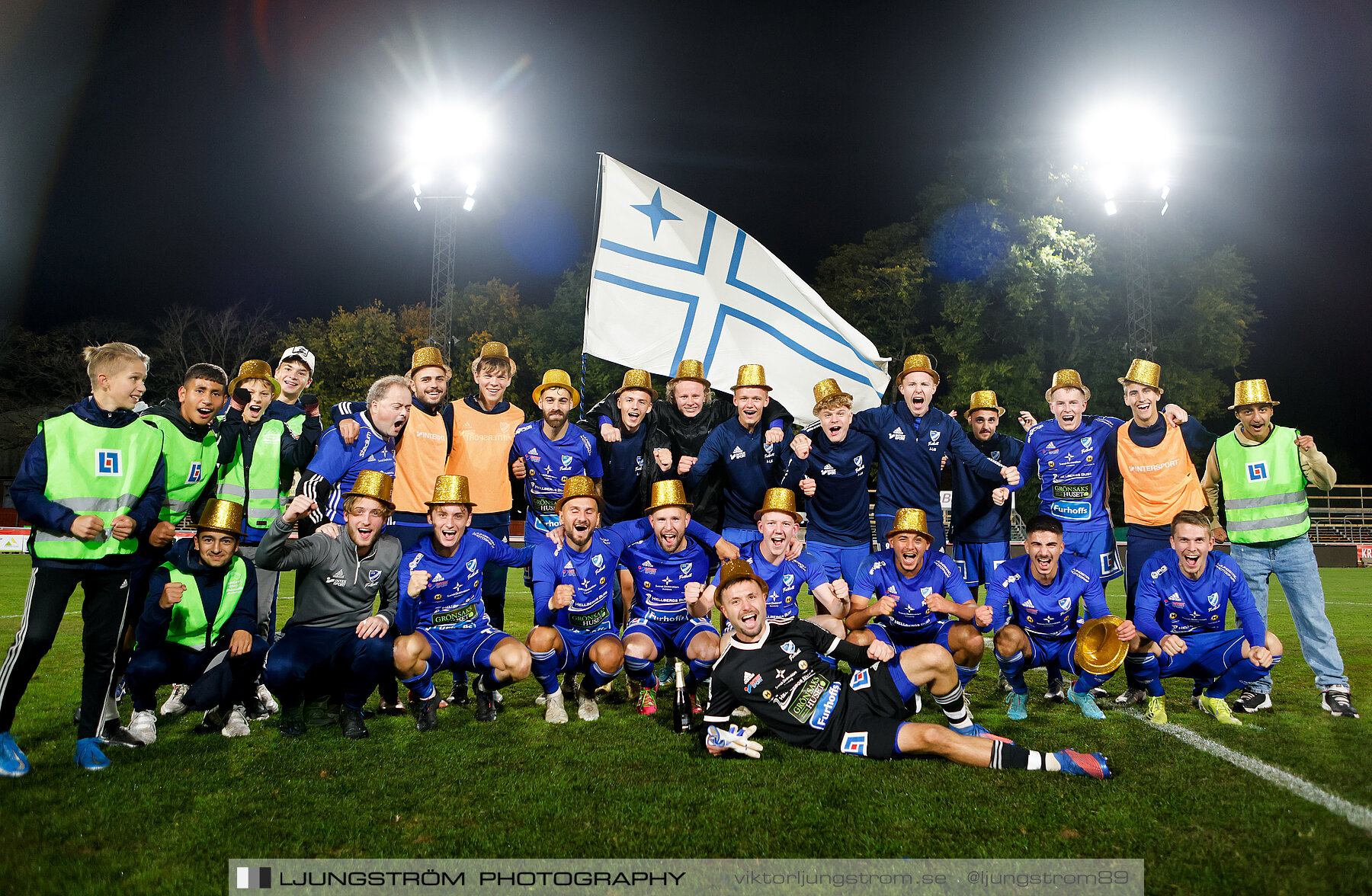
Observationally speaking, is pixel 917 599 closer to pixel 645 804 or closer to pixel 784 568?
pixel 784 568

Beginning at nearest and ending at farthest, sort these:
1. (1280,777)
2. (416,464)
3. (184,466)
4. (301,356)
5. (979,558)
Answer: (1280,777)
(184,466)
(416,464)
(301,356)
(979,558)

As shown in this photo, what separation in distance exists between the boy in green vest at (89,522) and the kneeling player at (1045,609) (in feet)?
17.6

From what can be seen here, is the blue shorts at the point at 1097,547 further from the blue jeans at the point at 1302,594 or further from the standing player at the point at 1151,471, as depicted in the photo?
the blue jeans at the point at 1302,594

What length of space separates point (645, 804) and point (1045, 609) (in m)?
3.41

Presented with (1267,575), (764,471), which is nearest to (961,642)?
(764,471)

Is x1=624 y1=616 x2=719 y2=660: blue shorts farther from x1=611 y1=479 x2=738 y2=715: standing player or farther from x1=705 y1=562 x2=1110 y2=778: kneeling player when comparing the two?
x1=705 y1=562 x2=1110 y2=778: kneeling player

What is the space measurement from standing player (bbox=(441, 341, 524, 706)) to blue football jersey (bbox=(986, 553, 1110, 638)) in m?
3.78

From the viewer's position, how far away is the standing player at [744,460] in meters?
6.65

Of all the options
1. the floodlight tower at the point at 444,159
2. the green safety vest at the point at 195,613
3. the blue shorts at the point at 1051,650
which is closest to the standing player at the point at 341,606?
the green safety vest at the point at 195,613

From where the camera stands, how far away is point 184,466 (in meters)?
5.26

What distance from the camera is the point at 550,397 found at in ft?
21.2

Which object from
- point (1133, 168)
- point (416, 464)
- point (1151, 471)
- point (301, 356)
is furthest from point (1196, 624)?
point (1133, 168)

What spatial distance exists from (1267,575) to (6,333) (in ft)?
169

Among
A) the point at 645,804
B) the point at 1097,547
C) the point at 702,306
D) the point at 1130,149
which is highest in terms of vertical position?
the point at 1130,149
